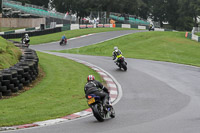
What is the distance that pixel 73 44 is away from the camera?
38594 mm

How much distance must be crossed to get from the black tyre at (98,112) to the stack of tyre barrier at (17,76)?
13.0 feet

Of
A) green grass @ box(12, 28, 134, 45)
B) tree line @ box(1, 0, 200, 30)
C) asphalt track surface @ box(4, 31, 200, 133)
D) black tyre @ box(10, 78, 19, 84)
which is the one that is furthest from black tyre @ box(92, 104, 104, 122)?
tree line @ box(1, 0, 200, 30)

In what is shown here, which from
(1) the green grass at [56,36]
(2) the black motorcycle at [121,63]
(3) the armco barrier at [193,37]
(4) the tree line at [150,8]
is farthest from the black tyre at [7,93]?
(4) the tree line at [150,8]

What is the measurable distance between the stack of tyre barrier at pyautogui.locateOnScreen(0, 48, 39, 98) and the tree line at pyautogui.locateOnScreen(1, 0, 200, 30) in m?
57.4

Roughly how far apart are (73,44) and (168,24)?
55.1 metres

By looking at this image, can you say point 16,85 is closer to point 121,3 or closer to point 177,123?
point 177,123

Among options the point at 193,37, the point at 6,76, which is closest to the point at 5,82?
the point at 6,76

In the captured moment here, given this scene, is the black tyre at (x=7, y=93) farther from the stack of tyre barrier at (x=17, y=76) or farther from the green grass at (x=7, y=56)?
the green grass at (x=7, y=56)

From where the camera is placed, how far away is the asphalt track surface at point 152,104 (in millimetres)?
9023

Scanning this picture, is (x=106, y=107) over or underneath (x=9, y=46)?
underneath

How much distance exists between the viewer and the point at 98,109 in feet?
33.2

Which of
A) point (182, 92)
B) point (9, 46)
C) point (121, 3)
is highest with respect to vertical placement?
point (121, 3)

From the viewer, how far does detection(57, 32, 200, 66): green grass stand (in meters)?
29.2

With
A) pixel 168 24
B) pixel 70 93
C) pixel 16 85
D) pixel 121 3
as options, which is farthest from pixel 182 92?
pixel 168 24
